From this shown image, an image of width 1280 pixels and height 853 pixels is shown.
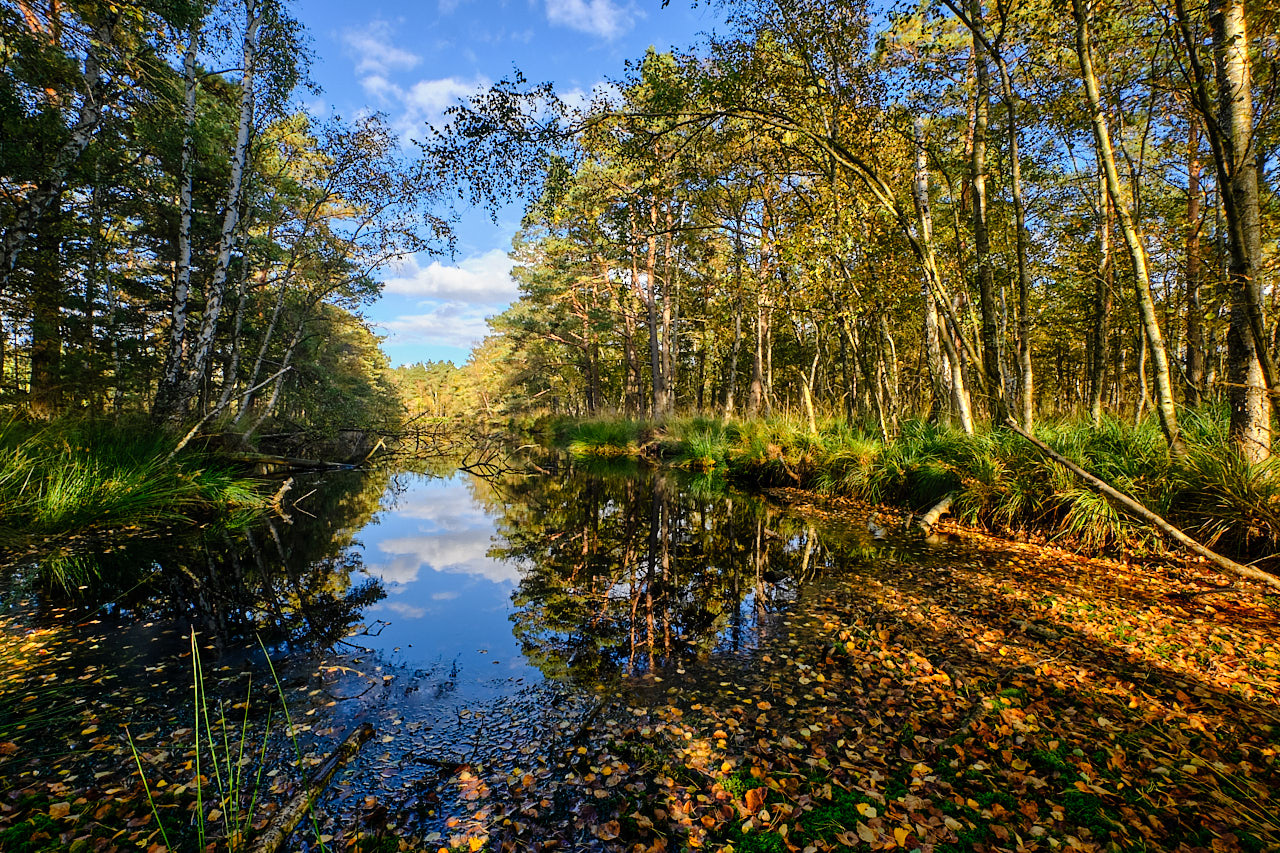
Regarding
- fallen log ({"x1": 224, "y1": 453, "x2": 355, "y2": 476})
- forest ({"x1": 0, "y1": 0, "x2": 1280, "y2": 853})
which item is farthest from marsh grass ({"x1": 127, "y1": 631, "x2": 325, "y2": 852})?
fallen log ({"x1": 224, "y1": 453, "x2": 355, "y2": 476})

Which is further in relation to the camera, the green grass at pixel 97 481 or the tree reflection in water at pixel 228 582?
the green grass at pixel 97 481

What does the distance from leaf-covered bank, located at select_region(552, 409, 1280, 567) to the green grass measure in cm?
1077

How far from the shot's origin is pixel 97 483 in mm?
5879

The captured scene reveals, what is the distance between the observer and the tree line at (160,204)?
6.84 metres

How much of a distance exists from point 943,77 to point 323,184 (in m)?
14.7

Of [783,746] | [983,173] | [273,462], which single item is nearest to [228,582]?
[783,746]

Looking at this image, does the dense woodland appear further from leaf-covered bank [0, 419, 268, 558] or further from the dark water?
the dark water

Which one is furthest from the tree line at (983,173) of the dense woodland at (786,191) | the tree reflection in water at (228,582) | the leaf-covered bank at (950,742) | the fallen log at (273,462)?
the fallen log at (273,462)

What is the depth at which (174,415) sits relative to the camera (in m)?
8.38

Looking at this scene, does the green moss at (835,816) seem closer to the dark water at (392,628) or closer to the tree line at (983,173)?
the dark water at (392,628)

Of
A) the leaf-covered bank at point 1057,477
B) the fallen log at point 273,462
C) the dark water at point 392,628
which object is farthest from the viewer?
the fallen log at point 273,462

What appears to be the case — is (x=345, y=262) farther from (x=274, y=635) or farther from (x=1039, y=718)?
(x=1039, y=718)

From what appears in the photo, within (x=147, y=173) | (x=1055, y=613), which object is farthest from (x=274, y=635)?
(x=147, y=173)

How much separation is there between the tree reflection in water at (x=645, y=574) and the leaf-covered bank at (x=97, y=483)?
4.50m
